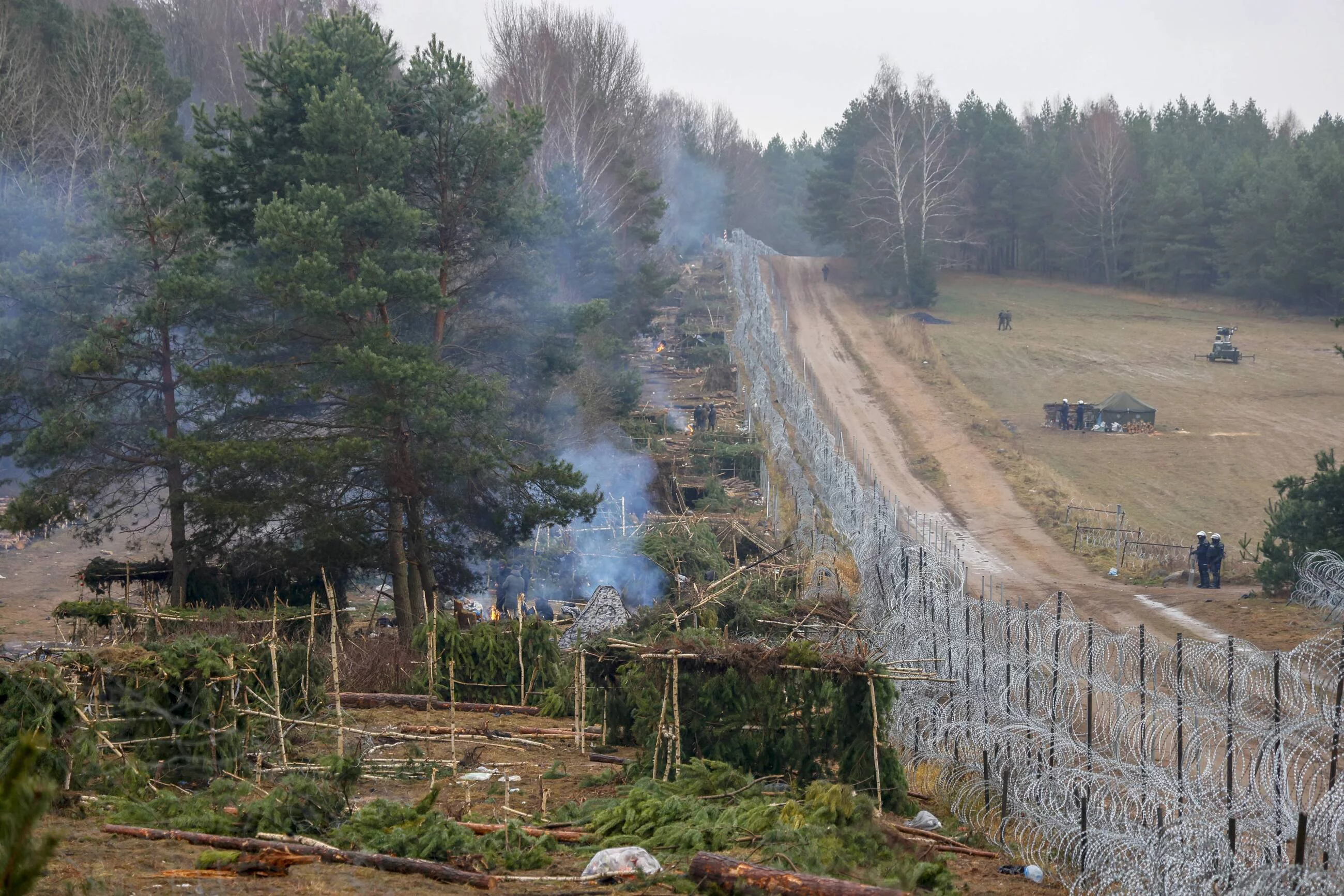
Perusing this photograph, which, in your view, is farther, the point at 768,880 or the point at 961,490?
the point at 961,490

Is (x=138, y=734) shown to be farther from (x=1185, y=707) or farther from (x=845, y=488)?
(x=845, y=488)

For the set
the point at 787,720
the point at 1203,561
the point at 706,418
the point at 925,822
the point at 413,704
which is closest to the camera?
the point at 925,822

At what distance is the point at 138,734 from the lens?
32.2 feet

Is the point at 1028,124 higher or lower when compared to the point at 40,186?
higher

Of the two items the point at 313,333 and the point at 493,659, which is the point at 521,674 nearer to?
the point at 493,659

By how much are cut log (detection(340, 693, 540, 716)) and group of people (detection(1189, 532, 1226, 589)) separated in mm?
13102

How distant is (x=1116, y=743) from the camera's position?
29.3ft

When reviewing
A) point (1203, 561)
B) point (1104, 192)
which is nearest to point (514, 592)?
point (1203, 561)

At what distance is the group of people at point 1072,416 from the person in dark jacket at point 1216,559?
1564cm

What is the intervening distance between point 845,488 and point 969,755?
1106 centimetres

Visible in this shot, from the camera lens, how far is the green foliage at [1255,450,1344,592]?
19453 millimetres

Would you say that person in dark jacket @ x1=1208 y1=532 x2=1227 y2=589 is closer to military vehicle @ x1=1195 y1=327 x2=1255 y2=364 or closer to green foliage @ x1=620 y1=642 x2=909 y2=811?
green foliage @ x1=620 y1=642 x2=909 y2=811

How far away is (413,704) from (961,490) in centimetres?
1906

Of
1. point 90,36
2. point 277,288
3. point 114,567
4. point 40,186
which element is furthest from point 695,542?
point 90,36
